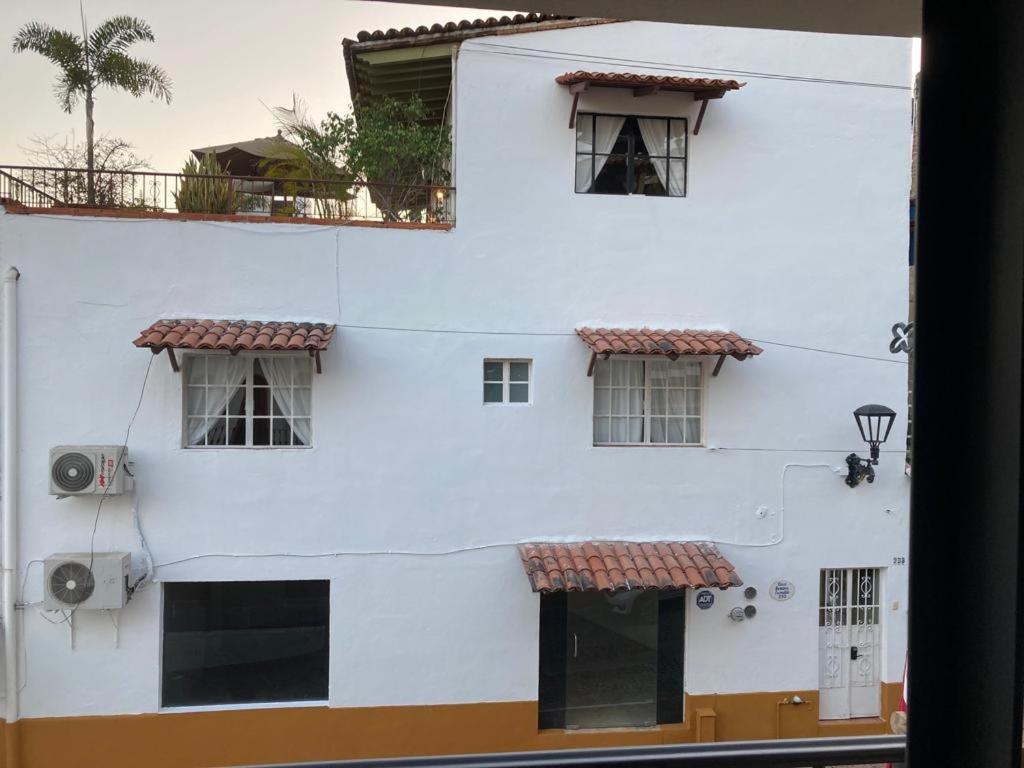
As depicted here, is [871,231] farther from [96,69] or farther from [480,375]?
[96,69]

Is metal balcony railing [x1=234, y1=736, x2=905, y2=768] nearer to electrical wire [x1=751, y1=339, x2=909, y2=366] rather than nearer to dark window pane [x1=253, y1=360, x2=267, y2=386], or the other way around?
dark window pane [x1=253, y1=360, x2=267, y2=386]

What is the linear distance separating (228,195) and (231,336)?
76cm

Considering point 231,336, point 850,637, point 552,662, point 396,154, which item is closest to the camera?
point 231,336

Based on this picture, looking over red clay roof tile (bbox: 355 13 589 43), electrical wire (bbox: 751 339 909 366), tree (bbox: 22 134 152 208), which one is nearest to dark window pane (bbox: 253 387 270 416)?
tree (bbox: 22 134 152 208)

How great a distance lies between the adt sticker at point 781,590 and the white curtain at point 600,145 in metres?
2.45

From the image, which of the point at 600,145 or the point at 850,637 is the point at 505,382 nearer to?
the point at 600,145

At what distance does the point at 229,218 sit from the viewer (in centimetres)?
377

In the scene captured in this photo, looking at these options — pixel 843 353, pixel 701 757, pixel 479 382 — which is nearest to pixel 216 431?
pixel 479 382

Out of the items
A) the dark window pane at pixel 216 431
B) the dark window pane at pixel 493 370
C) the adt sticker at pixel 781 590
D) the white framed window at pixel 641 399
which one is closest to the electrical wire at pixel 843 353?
the white framed window at pixel 641 399

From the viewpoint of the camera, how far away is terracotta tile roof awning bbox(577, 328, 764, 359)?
3.79 m

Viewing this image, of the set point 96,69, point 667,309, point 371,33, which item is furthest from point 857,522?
point 96,69

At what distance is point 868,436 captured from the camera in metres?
4.20

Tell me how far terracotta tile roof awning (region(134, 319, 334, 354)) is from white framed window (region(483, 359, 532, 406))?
86 centimetres

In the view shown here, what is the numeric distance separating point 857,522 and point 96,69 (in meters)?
4.55
